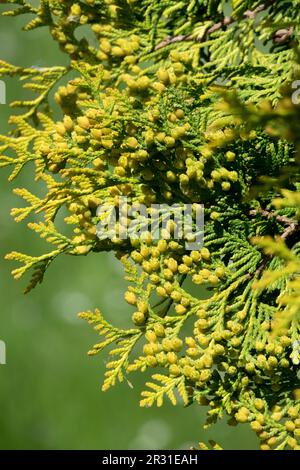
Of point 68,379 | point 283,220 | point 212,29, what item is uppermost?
point 212,29

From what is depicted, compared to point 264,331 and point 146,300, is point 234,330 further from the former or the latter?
point 146,300

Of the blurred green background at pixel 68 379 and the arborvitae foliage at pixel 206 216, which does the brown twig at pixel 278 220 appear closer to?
the arborvitae foliage at pixel 206 216

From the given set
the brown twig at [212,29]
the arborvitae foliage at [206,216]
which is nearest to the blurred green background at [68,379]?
the arborvitae foliage at [206,216]

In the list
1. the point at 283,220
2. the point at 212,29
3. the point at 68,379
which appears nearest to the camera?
the point at 283,220

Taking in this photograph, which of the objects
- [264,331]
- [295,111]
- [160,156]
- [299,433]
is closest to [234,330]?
[264,331]

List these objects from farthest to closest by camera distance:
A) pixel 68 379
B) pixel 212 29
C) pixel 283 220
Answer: pixel 68 379, pixel 212 29, pixel 283 220

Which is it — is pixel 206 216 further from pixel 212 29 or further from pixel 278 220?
pixel 212 29

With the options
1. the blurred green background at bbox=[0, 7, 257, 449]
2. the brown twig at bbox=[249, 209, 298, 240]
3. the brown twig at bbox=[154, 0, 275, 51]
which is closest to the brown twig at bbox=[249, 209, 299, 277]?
the brown twig at bbox=[249, 209, 298, 240]
